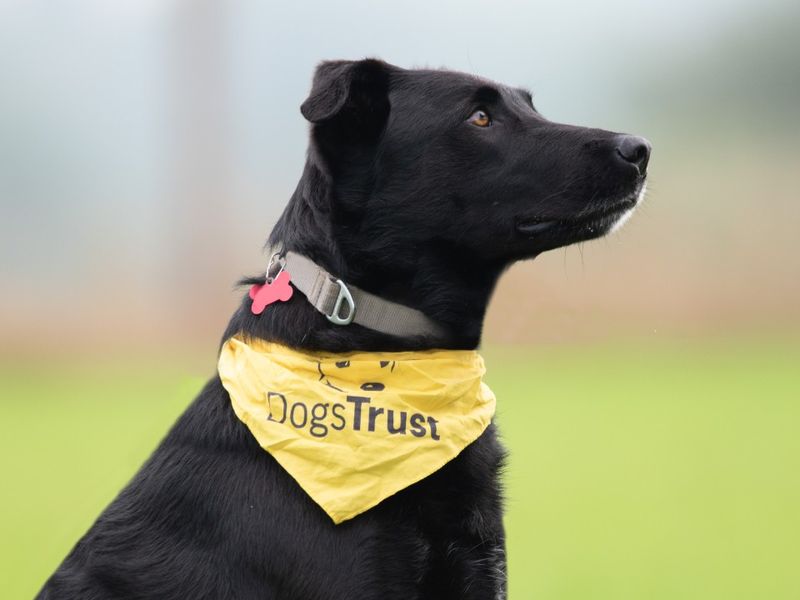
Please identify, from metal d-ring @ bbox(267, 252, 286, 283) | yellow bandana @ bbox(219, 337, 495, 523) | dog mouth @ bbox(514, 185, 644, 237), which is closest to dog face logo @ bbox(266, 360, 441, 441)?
yellow bandana @ bbox(219, 337, 495, 523)

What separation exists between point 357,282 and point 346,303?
0.10 metres

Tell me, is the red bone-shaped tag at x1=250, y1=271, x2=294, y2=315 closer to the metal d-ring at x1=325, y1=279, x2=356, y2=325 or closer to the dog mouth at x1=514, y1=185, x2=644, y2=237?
the metal d-ring at x1=325, y1=279, x2=356, y2=325

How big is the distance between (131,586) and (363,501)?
0.59m

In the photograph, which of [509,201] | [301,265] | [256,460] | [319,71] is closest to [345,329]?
[301,265]

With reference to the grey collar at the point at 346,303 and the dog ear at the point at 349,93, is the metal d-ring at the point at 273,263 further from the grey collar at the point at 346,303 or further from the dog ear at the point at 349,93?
the dog ear at the point at 349,93

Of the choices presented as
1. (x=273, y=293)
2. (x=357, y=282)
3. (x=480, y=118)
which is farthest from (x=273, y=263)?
(x=480, y=118)

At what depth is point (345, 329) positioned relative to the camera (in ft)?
7.71

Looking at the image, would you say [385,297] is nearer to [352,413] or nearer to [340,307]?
[340,307]

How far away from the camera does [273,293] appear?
236cm

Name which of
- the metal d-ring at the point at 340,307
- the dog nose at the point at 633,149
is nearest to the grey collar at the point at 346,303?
the metal d-ring at the point at 340,307

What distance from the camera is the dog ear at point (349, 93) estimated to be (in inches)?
91.8

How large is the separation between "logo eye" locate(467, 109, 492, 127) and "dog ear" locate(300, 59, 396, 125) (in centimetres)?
24

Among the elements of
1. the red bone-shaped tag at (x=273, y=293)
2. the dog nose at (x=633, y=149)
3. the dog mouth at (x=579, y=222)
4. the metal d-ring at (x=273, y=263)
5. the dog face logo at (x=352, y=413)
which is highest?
the dog nose at (x=633, y=149)

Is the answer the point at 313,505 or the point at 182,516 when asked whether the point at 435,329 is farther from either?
the point at 182,516
